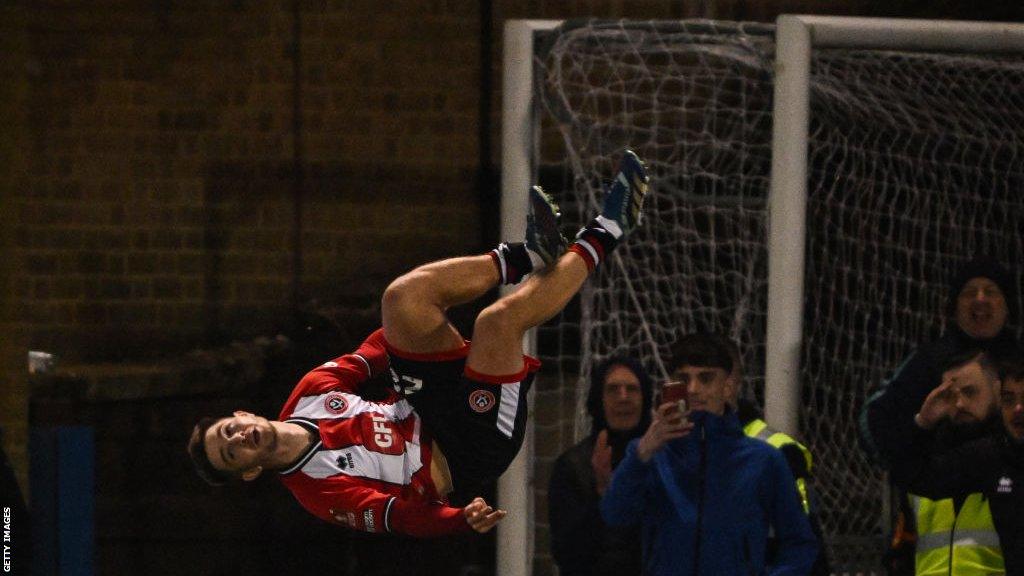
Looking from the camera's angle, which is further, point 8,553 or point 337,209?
point 337,209

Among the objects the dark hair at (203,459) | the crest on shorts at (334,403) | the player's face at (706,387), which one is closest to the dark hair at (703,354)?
the player's face at (706,387)

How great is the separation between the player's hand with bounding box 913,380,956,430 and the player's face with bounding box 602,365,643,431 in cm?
84

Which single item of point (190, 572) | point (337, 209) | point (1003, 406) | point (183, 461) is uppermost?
point (337, 209)

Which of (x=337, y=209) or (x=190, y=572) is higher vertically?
(x=337, y=209)

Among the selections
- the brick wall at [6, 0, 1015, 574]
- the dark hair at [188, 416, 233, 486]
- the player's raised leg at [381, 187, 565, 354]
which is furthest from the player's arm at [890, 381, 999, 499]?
the brick wall at [6, 0, 1015, 574]

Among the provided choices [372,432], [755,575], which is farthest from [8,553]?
[755,575]

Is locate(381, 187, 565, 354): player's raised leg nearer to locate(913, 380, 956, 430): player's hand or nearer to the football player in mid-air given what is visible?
the football player in mid-air

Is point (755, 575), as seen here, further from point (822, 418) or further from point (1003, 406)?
point (822, 418)

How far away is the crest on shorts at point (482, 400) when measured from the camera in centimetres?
435

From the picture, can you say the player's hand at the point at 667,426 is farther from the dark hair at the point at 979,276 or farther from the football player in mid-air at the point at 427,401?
the dark hair at the point at 979,276

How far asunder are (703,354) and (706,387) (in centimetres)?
11

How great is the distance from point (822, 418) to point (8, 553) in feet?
8.85

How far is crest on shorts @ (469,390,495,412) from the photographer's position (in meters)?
4.35

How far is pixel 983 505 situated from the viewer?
4395 millimetres
